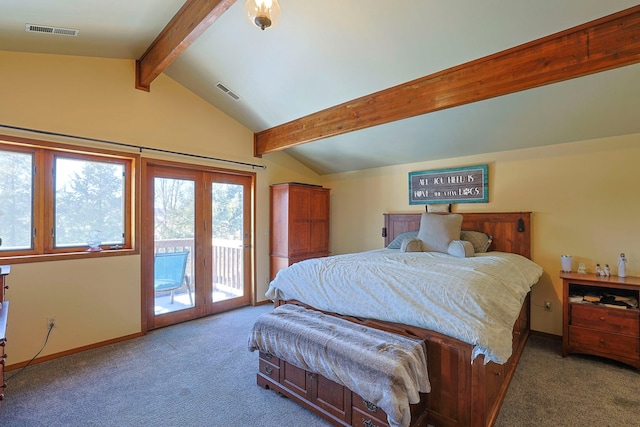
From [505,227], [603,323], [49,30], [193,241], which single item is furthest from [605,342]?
[49,30]

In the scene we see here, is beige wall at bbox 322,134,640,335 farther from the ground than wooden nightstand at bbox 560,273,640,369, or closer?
farther from the ground

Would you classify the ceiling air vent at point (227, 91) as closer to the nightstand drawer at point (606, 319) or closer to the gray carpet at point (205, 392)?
the gray carpet at point (205, 392)

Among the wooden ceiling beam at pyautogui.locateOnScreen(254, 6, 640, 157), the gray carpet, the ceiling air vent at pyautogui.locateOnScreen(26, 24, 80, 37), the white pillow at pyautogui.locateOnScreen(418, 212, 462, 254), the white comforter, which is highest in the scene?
the ceiling air vent at pyautogui.locateOnScreen(26, 24, 80, 37)

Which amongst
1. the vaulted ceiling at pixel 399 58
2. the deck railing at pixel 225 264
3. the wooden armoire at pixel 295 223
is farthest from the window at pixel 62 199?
the wooden armoire at pixel 295 223

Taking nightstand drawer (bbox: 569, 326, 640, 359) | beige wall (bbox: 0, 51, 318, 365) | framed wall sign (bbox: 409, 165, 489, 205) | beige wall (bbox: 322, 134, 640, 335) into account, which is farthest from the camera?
framed wall sign (bbox: 409, 165, 489, 205)

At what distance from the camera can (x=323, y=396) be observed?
78.8 inches

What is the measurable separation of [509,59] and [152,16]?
9.72 ft

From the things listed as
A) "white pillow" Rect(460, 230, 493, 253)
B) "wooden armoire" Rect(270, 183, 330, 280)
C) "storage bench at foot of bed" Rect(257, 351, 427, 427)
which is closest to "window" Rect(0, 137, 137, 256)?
"wooden armoire" Rect(270, 183, 330, 280)

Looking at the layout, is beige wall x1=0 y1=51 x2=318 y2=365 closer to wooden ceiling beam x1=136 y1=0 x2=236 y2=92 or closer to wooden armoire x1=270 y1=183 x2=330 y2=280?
wooden ceiling beam x1=136 y1=0 x2=236 y2=92

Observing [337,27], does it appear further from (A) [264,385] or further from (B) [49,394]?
(B) [49,394]

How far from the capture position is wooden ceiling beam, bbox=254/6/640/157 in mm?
1869

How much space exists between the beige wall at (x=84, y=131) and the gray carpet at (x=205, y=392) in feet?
0.72

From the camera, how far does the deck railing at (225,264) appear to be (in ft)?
13.1

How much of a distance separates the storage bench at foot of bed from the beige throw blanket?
113 millimetres
